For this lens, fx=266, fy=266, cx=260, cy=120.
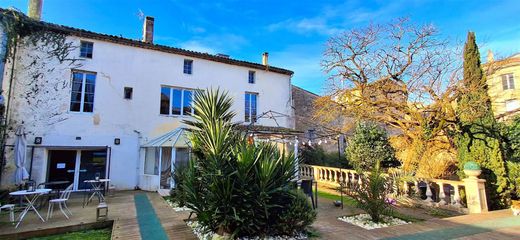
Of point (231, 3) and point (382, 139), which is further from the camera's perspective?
point (382, 139)

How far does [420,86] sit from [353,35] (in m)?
4.02

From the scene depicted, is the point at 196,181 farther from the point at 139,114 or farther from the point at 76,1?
the point at 76,1

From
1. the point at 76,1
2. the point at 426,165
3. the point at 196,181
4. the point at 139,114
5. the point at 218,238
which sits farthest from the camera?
the point at 139,114

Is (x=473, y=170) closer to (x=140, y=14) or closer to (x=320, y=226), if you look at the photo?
(x=320, y=226)

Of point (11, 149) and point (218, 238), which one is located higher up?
point (11, 149)

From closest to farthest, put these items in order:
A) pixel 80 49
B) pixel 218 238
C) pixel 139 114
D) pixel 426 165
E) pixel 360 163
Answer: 1. pixel 218 238
2. pixel 426 165
3. pixel 80 49
4. pixel 139 114
5. pixel 360 163

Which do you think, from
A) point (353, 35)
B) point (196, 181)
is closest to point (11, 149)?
point (196, 181)

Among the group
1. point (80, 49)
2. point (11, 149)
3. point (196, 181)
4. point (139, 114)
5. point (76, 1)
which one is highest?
point (76, 1)

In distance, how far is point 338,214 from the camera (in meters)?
8.70

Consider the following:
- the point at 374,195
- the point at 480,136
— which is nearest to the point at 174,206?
the point at 374,195

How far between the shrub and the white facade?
19.7ft

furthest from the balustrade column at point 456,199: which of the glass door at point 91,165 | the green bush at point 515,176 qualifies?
the glass door at point 91,165

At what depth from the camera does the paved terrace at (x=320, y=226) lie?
20.8 feet

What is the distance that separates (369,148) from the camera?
16.7 m
